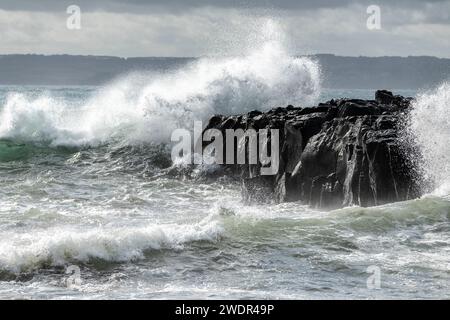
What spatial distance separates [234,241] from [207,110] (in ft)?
46.8

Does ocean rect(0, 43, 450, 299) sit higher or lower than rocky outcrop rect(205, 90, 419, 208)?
lower

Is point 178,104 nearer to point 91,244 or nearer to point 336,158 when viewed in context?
point 336,158

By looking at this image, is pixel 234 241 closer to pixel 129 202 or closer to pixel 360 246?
pixel 360 246

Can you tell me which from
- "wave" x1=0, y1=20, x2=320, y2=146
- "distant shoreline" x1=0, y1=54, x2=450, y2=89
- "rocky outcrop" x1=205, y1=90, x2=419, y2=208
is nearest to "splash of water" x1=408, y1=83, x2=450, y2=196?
"rocky outcrop" x1=205, y1=90, x2=419, y2=208

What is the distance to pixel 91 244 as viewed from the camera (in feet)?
45.3

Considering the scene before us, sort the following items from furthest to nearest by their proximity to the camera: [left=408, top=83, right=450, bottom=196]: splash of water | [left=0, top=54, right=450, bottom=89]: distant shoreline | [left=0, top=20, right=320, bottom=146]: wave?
[left=0, top=54, right=450, bottom=89]: distant shoreline < [left=0, top=20, right=320, bottom=146]: wave < [left=408, top=83, right=450, bottom=196]: splash of water

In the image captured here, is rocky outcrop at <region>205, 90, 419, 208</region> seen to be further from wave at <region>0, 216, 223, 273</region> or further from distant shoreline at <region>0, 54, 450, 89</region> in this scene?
distant shoreline at <region>0, 54, 450, 89</region>

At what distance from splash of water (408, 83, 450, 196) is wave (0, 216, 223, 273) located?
4.89 metres

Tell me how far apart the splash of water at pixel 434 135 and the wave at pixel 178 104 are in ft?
32.6

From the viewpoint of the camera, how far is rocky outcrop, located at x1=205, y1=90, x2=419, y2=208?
17094 mm

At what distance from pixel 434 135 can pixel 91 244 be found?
8045 mm

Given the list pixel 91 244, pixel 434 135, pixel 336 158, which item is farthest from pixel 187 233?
pixel 434 135
